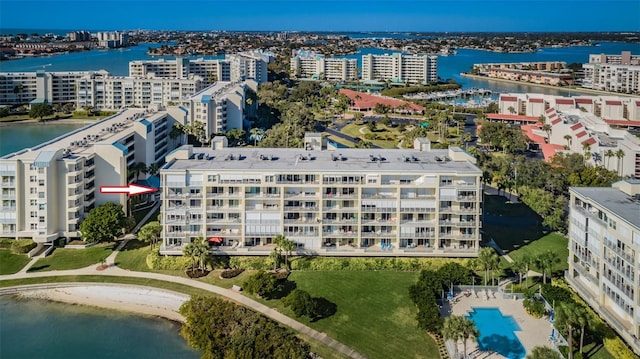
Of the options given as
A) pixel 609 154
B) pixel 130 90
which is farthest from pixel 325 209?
pixel 130 90

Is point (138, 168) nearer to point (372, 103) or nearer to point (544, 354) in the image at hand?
point (544, 354)

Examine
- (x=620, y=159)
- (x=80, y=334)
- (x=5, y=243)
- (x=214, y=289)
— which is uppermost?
(x=620, y=159)

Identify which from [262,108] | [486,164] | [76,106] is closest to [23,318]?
[486,164]

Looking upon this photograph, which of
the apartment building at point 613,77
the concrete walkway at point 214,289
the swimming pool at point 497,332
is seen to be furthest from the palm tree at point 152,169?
the apartment building at point 613,77

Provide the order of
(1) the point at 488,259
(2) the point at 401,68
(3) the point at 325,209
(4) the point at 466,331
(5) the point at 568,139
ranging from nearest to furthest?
(4) the point at 466,331 < (1) the point at 488,259 < (3) the point at 325,209 < (5) the point at 568,139 < (2) the point at 401,68

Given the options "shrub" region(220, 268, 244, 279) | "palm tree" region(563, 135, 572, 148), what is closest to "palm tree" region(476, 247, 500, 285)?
"shrub" region(220, 268, 244, 279)

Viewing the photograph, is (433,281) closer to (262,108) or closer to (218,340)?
(218,340)

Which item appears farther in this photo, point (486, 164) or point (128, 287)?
point (486, 164)
